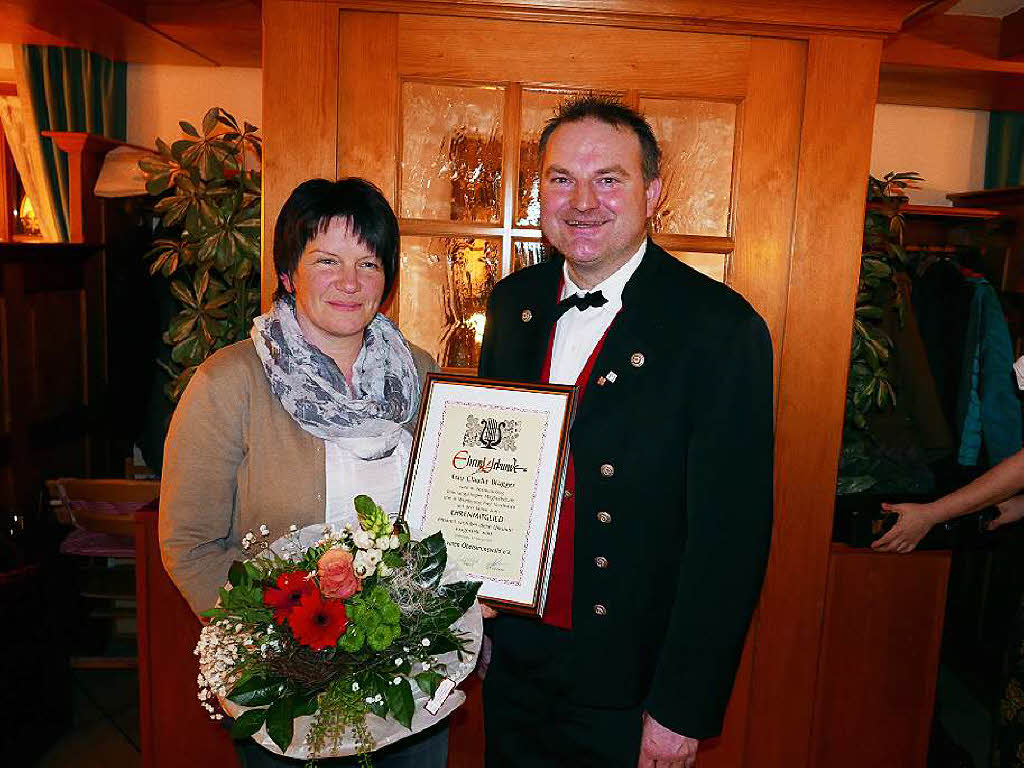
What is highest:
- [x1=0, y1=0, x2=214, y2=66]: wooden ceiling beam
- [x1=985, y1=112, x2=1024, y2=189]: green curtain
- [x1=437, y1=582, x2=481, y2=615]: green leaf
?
[x1=0, y1=0, x2=214, y2=66]: wooden ceiling beam

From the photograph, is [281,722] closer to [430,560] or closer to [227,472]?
[430,560]

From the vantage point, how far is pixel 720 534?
1493mm

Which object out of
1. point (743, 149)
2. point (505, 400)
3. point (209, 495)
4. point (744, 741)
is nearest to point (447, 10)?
point (743, 149)

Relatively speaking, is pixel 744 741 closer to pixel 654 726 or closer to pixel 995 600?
pixel 654 726

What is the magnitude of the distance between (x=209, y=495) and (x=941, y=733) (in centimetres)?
255

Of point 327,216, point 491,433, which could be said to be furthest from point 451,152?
point 491,433

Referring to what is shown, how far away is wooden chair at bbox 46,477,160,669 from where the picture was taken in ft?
Result: 9.96

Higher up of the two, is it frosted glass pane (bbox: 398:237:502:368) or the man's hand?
frosted glass pane (bbox: 398:237:502:368)

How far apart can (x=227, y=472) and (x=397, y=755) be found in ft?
2.22

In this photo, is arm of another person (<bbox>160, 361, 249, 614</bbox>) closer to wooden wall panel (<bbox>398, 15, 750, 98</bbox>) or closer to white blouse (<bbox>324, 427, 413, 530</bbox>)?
white blouse (<bbox>324, 427, 413, 530</bbox>)

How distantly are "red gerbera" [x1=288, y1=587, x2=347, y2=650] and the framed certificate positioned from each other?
36cm

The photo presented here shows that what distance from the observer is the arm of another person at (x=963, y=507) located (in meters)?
2.15

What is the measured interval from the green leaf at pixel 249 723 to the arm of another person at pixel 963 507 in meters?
1.86

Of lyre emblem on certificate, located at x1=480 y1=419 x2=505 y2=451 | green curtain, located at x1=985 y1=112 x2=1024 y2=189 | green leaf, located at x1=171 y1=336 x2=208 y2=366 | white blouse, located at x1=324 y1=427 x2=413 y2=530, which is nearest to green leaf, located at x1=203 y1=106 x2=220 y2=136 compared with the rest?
green leaf, located at x1=171 y1=336 x2=208 y2=366
